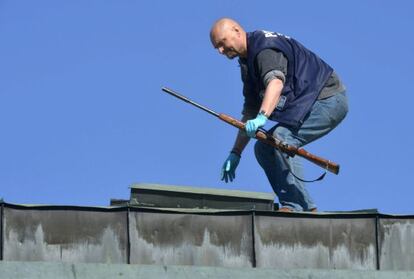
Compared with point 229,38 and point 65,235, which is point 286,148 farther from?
point 65,235

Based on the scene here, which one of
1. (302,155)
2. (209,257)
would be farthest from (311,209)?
(209,257)

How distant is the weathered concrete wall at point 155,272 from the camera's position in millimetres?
11906

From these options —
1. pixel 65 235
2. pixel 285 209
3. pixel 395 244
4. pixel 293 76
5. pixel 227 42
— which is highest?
pixel 227 42

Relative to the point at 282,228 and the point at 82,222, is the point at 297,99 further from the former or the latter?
the point at 82,222

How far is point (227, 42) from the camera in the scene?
14.5m

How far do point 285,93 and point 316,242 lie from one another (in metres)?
1.93

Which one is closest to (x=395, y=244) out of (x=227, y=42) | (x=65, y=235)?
(x=227, y=42)

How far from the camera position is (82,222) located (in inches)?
514

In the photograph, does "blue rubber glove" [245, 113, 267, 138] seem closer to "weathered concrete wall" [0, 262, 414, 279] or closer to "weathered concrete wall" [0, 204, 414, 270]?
"weathered concrete wall" [0, 204, 414, 270]

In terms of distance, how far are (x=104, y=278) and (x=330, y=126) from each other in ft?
12.6

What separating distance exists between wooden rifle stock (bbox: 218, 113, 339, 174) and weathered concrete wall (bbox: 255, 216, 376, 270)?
1156mm

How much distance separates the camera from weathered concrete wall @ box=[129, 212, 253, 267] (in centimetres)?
1308

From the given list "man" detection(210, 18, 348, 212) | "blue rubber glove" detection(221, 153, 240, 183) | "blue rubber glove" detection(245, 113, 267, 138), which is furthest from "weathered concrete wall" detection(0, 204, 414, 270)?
"blue rubber glove" detection(221, 153, 240, 183)

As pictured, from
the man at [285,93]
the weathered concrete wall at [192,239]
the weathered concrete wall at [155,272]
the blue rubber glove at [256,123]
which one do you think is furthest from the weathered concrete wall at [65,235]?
the man at [285,93]
